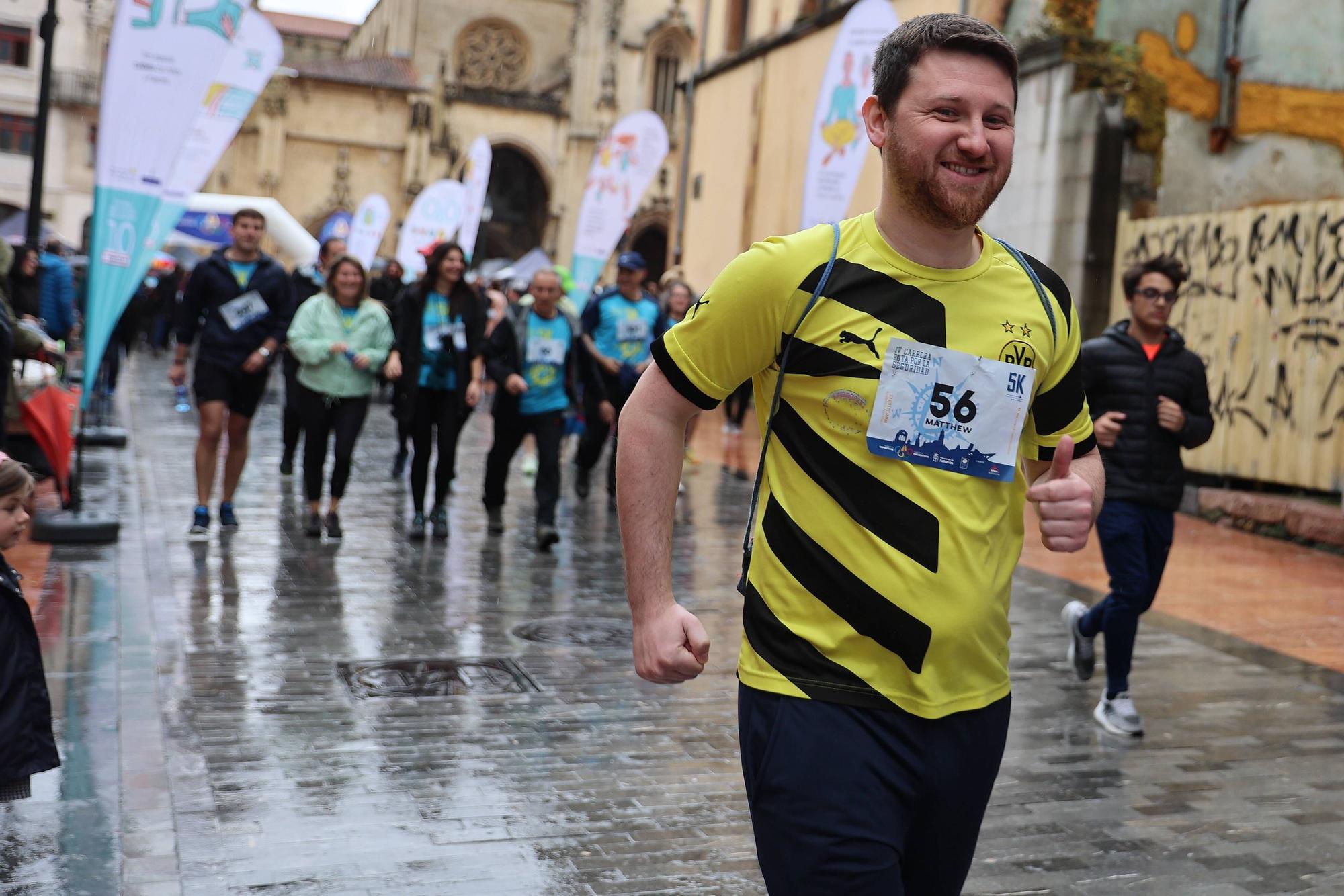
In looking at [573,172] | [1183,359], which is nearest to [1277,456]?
[1183,359]

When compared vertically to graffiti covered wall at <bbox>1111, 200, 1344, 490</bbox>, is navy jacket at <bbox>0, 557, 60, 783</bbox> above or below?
below

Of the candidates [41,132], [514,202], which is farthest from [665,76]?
[41,132]

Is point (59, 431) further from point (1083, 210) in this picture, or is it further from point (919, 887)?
point (1083, 210)

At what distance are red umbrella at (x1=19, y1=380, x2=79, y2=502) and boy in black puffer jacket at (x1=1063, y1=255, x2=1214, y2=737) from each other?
643cm

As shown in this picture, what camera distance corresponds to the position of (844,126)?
1270 centimetres

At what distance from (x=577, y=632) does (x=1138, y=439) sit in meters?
2.98

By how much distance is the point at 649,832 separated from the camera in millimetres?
4711

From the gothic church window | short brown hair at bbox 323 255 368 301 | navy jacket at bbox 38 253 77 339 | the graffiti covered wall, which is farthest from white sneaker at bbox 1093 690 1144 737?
the gothic church window

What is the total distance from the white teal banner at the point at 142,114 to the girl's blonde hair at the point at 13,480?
5.31 m

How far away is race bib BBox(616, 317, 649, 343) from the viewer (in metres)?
12.1

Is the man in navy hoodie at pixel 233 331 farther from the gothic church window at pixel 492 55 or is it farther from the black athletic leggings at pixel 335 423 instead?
the gothic church window at pixel 492 55

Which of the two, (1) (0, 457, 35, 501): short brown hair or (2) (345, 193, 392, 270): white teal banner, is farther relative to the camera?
(2) (345, 193, 392, 270): white teal banner

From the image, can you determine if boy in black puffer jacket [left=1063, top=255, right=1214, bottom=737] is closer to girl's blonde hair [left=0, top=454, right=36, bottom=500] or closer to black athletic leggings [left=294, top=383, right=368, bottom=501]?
girl's blonde hair [left=0, top=454, right=36, bottom=500]

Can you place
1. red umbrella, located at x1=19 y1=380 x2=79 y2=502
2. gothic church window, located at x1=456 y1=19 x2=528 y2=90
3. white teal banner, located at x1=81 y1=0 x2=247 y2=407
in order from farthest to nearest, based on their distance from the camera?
gothic church window, located at x1=456 y1=19 x2=528 y2=90, red umbrella, located at x1=19 y1=380 x2=79 y2=502, white teal banner, located at x1=81 y1=0 x2=247 y2=407
